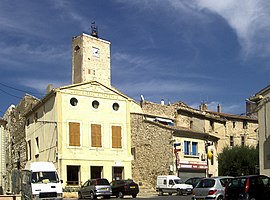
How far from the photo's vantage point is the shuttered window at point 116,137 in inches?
1829

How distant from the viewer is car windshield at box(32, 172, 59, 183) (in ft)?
91.0

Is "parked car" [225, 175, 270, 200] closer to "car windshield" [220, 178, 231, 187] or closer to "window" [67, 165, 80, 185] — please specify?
"car windshield" [220, 178, 231, 187]

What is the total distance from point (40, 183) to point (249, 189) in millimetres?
12531

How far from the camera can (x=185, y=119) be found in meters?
60.9

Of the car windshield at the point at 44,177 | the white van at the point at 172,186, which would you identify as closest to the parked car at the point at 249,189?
the car windshield at the point at 44,177

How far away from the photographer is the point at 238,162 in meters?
57.7

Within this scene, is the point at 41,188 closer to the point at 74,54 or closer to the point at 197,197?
the point at 197,197

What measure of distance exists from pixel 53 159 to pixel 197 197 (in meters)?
22.8

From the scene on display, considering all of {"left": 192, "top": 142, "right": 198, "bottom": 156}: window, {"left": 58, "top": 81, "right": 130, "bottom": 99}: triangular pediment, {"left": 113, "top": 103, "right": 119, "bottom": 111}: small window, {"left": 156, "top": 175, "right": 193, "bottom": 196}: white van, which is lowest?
{"left": 156, "top": 175, "right": 193, "bottom": 196}: white van

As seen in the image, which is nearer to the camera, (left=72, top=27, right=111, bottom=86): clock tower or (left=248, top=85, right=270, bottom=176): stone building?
(left=248, top=85, right=270, bottom=176): stone building

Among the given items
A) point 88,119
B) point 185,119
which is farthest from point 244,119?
point 88,119

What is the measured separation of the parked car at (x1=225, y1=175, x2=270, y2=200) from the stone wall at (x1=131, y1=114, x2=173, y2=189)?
2654 centimetres

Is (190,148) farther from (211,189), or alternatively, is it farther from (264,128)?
(211,189)

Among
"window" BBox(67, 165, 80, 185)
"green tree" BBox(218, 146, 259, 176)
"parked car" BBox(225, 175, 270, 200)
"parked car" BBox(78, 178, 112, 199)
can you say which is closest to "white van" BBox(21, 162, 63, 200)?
"parked car" BBox(78, 178, 112, 199)
